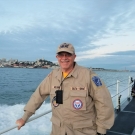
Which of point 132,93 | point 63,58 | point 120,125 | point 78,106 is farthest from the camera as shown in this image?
Result: point 132,93

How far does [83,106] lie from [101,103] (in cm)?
14

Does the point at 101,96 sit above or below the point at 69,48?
below

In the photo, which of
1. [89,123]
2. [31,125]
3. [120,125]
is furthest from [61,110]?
[31,125]

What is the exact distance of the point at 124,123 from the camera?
135 inches

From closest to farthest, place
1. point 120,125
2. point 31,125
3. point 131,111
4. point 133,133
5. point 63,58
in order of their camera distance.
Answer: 1. point 63,58
2. point 133,133
3. point 120,125
4. point 131,111
5. point 31,125

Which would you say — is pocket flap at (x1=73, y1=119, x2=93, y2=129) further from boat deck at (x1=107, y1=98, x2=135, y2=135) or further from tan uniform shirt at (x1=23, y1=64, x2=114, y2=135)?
boat deck at (x1=107, y1=98, x2=135, y2=135)

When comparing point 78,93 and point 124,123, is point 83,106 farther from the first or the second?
point 124,123

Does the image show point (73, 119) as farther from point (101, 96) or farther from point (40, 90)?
point (40, 90)

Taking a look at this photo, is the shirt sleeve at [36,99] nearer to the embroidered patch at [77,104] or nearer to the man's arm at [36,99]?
the man's arm at [36,99]

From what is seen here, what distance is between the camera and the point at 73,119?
150 cm

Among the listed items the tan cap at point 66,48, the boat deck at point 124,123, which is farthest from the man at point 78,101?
the boat deck at point 124,123

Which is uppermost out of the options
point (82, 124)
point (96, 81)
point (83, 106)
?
point (96, 81)

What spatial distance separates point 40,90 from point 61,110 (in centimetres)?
31

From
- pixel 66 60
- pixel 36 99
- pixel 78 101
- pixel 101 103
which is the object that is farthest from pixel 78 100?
pixel 36 99
